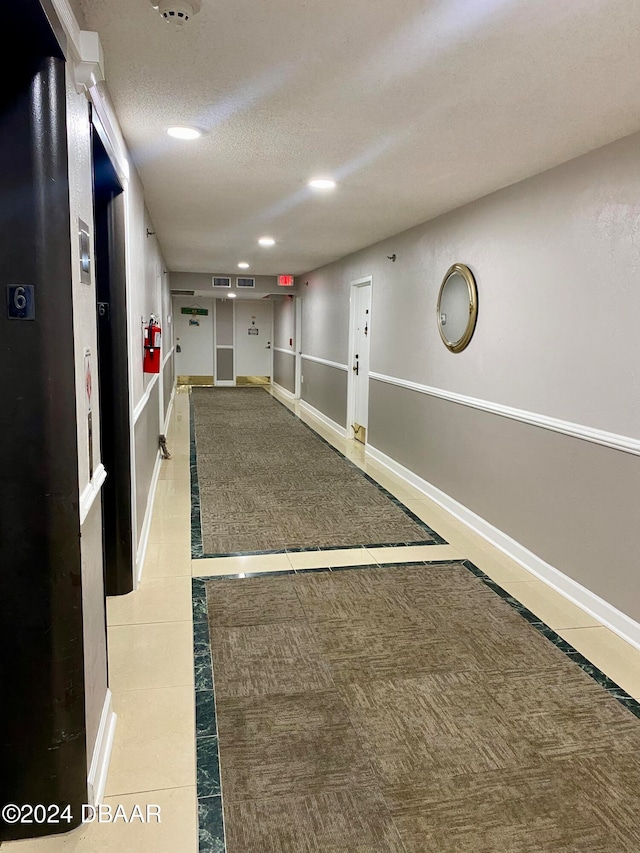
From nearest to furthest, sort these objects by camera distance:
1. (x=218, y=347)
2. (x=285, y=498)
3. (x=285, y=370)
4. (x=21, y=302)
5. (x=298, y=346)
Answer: (x=21, y=302) → (x=285, y=498) → (x=298, y=346) → (x=285, y=370) → (x=218, y=347)

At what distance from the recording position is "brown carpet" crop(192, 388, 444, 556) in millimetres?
3938

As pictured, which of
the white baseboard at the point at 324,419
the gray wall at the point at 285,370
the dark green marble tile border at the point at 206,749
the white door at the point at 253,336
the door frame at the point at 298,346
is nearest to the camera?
the dark green marble tile border at the point at 206,749

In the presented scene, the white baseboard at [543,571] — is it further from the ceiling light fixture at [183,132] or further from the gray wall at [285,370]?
the gray wall at [285,370]

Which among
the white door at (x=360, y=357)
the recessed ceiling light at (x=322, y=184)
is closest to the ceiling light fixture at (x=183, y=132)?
the recessed ceiling light at (x=322, y=184)

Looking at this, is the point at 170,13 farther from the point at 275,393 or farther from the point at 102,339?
the point at 275,393

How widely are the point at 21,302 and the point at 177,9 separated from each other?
0.98 meters

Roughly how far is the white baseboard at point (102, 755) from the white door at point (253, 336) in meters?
12.4

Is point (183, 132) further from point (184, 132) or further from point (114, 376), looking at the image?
point (114, 376)

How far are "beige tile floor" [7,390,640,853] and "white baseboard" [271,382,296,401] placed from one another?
6.53m

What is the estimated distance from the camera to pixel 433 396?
194 inches

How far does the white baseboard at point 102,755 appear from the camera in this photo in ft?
5.62

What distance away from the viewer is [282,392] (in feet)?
40.1

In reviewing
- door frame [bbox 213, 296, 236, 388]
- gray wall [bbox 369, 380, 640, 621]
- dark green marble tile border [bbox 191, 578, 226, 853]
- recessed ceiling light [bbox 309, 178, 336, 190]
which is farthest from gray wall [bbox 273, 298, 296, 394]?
dark green marble tile border [bbox 191, 578, 226, 853]

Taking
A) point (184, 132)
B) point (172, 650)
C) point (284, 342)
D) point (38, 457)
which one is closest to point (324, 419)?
point (284, 342)
